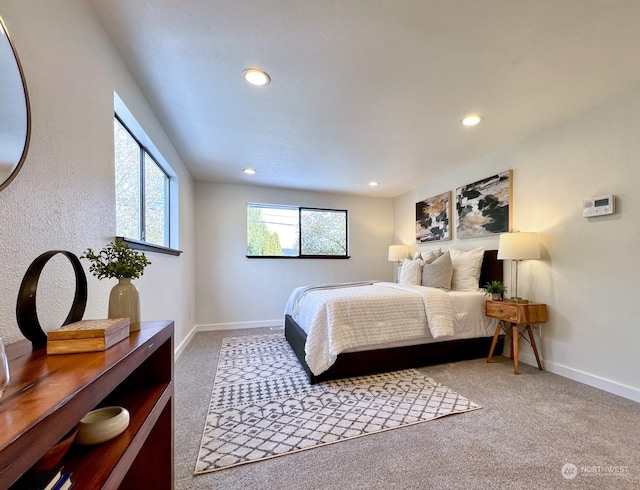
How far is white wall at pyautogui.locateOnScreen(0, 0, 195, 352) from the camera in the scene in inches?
34.7

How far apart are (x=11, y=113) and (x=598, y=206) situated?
3465mm

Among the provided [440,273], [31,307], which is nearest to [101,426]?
[31,307]

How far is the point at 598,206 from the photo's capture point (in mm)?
2195

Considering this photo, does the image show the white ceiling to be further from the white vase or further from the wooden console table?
the wooden console table

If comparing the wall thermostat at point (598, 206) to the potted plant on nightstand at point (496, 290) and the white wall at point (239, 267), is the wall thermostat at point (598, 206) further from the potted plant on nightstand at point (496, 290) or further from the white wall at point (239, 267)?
the white wall at point (239, 267)

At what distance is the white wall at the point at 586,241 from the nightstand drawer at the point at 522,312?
0.13 m

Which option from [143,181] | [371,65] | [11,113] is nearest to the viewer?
[11,113]

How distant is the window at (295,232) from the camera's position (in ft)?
14.6

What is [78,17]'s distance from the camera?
124 centimetres

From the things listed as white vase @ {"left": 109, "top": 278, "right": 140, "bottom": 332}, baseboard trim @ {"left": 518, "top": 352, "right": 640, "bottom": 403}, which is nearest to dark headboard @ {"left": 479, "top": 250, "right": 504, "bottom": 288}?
baseboard trim @ {"left": 518, "top": 352, "right": 640, "bottom": 403}

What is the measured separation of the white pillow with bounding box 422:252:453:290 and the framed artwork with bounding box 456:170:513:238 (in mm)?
523

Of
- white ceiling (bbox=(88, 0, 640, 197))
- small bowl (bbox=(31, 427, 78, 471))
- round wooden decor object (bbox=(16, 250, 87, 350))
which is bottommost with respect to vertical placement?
small bowl (bbox=(31, 427, 78, 471))

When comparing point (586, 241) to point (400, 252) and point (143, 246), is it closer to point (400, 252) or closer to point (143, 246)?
point (400, 252)

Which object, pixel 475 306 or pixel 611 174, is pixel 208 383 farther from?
pixel 611 174
